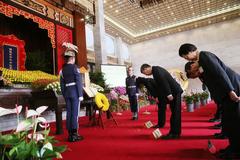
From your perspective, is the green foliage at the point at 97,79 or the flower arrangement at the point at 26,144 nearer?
the flower arrangement at the point at 26,144

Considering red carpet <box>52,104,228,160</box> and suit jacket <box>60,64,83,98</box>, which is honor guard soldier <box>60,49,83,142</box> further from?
red carpet <box>52,104,228,160</box>

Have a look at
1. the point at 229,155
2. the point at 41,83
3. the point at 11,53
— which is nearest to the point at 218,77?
the point at 229,155

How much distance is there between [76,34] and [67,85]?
16.9ft

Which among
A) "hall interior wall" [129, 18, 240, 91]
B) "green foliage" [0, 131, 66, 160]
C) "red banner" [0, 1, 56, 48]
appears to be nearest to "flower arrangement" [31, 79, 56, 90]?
"red banner" [0, 1, 56, 48]

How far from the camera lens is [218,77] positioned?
2211mm

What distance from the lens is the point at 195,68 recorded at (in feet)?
9.69

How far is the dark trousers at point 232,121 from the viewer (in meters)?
2.17

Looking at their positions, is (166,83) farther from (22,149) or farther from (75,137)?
(22,149)

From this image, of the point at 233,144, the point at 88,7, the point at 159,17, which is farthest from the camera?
the point at 159,17

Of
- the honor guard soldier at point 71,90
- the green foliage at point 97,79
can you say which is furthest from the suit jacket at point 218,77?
the green foliage at point 97,79

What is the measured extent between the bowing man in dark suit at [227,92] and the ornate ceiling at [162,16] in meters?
10.3

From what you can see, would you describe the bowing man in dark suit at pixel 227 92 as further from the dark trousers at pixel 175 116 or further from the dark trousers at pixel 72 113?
the dark trousers at pixel 72 113

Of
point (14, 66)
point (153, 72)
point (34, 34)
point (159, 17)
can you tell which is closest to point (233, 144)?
point (153, 72)

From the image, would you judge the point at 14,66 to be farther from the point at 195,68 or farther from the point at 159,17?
the point at 159,17
